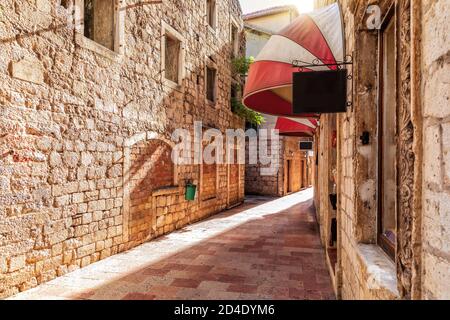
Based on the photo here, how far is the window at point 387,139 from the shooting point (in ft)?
7.73

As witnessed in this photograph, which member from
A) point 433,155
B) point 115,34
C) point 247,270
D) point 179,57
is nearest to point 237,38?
point 179,57

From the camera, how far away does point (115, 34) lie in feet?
17.6

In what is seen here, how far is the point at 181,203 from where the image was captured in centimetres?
774

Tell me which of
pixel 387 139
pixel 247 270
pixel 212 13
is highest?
pixel 212 13

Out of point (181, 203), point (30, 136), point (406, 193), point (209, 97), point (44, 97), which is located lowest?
point (181, 203)

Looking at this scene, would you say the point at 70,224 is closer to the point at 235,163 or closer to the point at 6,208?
the point at 6,208

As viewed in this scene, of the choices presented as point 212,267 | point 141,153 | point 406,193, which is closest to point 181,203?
point 141,153

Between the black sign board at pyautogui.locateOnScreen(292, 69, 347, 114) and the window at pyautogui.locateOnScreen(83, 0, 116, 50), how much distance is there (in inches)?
155

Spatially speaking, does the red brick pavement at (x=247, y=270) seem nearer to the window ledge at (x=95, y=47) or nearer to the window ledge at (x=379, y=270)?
the window ledge at (x=379, y=270)

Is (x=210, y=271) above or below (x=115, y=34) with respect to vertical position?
below

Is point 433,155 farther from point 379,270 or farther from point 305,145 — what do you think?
point 305,145

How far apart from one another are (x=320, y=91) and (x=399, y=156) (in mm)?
1508
